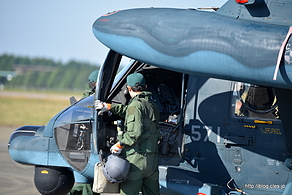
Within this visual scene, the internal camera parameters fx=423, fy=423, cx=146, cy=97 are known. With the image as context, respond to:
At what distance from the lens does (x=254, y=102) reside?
5715mm

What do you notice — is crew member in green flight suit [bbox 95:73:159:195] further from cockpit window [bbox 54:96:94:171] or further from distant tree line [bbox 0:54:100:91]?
distant tree line [bbox 0:54:100:91]

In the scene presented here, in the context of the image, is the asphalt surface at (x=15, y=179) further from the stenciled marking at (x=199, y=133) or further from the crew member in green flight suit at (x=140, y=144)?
the stenciled marking at (x=199, y=133)

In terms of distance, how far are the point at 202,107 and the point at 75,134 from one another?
6.37 ft

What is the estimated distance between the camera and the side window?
18.6 feet

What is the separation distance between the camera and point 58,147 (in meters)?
6.36

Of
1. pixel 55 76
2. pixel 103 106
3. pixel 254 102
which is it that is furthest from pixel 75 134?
pixel 55 76

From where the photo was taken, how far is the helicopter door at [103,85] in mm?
5844

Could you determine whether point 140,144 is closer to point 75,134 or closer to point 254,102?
point 75,134

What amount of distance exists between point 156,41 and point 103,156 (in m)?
1.85

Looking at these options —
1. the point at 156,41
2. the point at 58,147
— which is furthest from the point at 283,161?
the point at 58,147

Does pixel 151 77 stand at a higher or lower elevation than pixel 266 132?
higher

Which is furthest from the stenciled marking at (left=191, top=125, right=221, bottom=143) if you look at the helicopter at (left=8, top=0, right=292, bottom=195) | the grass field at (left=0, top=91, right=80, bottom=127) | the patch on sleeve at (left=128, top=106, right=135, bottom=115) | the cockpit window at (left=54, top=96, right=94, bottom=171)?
the grass field at (left=0, top=91, right=80, bottom=127)

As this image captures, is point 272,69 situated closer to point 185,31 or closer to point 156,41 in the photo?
point 185,31

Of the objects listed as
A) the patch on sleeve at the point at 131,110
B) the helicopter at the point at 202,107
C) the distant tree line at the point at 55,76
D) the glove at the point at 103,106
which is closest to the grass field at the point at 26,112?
the helicopter at the point at 202,107
